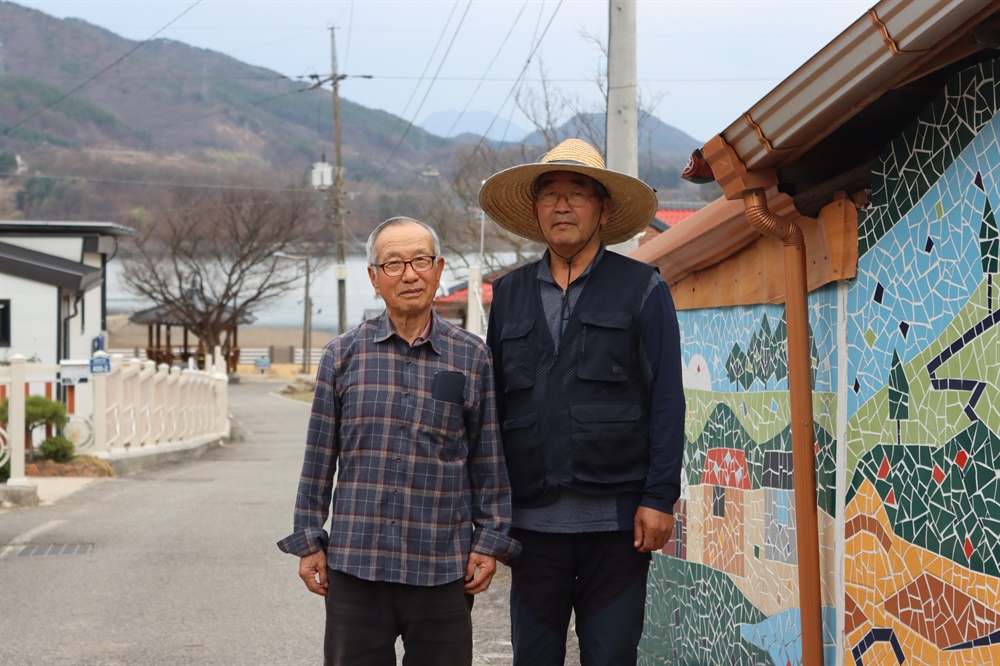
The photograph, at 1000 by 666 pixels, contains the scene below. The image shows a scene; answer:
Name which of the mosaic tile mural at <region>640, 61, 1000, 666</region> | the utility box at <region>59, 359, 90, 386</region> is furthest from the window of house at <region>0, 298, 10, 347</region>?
the mosaic tile mural at <region>640, 61, 1000, 666</region>

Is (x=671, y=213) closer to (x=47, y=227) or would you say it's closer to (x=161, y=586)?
(x=161, y=586)

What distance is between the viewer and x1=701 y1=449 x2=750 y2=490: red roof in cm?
515

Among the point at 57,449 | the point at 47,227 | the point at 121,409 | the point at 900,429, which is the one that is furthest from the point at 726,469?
the point at 47,227

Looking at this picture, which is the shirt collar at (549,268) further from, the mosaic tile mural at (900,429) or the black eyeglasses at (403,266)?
the mosaic tile mural at (900,429)

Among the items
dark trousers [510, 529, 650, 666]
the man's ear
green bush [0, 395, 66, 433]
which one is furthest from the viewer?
green bush [0, 395, 66, 433]

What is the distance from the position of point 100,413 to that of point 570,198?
1361 centimetres

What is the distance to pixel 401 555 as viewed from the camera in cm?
366

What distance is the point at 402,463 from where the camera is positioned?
12.1 feet

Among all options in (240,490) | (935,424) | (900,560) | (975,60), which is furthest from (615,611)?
(240,490)

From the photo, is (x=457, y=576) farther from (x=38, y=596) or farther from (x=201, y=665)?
(x=38, y=596)

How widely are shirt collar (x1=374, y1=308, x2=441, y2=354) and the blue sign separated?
43.3 feet

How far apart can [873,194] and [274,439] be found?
2408 centimetres

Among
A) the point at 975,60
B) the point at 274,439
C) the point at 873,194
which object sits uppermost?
the point at 975,60

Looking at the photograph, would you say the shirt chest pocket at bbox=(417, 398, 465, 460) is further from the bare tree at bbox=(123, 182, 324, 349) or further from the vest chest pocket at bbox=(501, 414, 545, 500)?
the bare tree at bbox=(123, 182, 324, 349)
